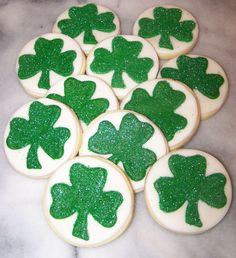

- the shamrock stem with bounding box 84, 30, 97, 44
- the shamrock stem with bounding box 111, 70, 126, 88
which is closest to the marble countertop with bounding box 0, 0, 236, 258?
the shamrock stem with bounding box 84, 30, 97, 44

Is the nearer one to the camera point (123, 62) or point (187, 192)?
point (187, 192)

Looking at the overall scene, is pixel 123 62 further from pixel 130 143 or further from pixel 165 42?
pixel 130 143

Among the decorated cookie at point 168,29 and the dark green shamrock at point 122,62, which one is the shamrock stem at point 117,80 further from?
the decorated cookie at point 168,29

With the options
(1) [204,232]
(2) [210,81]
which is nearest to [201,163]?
(1) [204,232]

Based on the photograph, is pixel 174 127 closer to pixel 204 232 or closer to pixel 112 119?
pixel 112 119

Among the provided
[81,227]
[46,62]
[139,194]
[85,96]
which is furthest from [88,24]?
[81,227]
